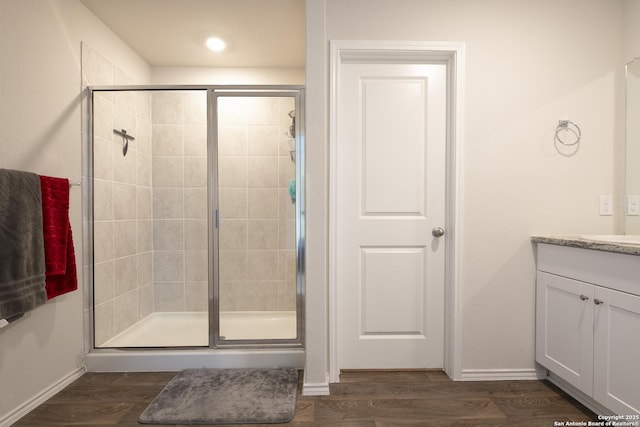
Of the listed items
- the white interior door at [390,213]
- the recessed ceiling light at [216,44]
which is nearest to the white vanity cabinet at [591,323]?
the white interior door at [390,213]

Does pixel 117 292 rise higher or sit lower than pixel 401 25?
lower

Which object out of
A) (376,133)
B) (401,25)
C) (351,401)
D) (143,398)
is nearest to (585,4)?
(401,25)

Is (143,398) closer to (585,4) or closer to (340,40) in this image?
(340,40)

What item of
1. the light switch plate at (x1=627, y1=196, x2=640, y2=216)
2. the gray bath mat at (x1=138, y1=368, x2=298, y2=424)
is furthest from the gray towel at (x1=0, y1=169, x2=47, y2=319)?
the light switch plate at (x1=627, y1=196, x2=640, y2=216)

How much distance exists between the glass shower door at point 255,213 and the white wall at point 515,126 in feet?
2.34

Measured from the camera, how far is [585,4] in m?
2.11

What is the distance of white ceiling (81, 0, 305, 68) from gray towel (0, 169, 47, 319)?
51.4 inches

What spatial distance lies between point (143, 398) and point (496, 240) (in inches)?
87.3

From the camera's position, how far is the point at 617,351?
157 cm

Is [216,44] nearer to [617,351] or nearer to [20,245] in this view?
[20,245]

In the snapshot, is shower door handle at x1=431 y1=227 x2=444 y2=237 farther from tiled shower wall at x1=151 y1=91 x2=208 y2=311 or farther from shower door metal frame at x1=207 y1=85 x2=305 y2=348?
tiled shower wall at x1=151 y1=91 x2=208 y2=311

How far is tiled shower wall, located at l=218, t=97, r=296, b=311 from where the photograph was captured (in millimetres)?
2373

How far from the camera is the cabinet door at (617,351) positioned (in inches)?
58.6

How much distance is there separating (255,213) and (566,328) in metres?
1.95
